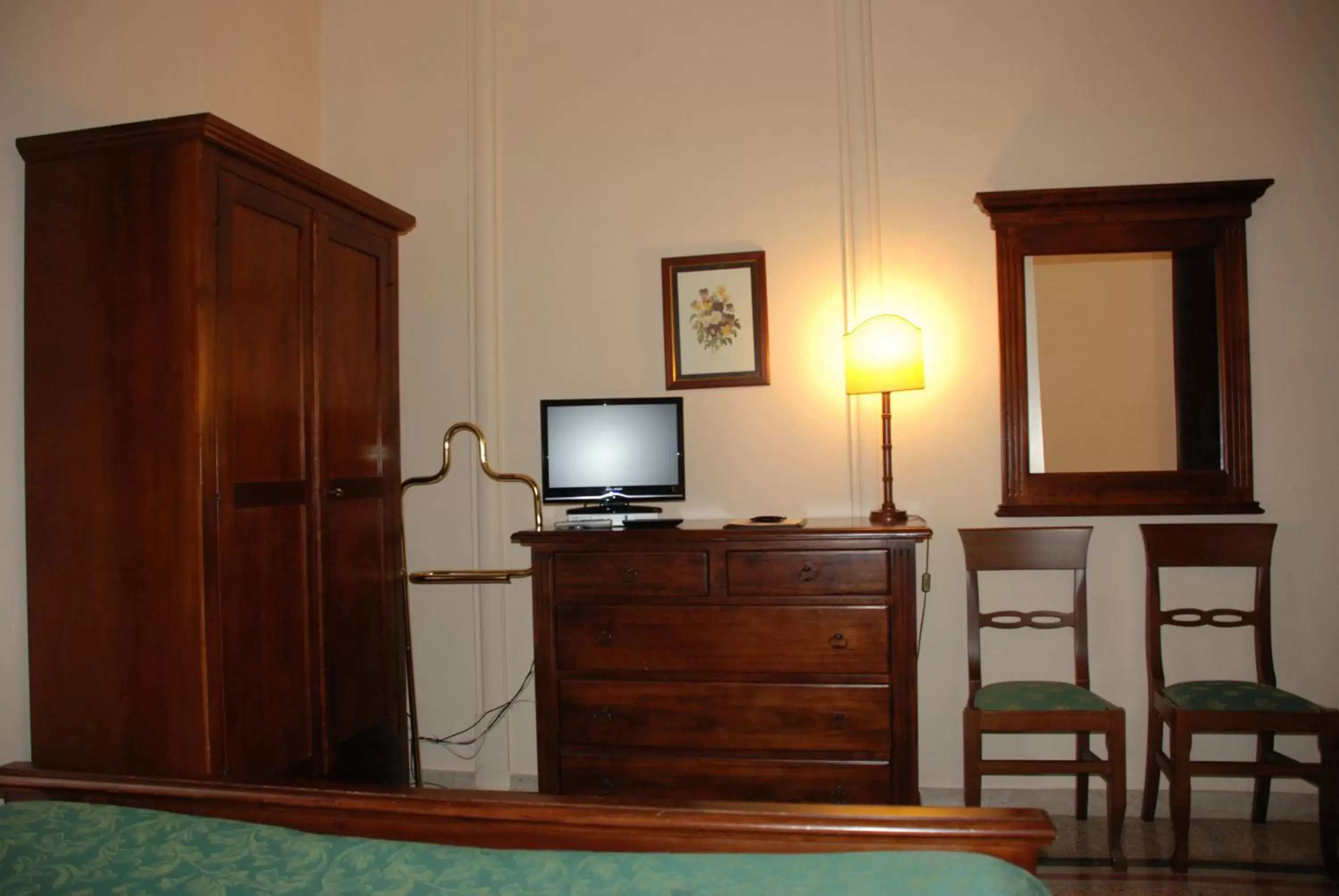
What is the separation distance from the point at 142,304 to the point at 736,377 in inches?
73.6

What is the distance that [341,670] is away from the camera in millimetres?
2629

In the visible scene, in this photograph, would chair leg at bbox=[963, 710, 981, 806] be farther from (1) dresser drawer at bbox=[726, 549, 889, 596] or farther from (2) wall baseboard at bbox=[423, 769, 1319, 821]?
(1) dresser drawer at bbox=[726, 549, 889, 596]

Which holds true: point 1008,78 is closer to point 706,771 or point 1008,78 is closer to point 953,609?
point 953,609

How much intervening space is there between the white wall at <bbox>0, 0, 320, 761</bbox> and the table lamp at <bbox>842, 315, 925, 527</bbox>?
2235 millimetres

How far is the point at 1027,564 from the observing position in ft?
9.50

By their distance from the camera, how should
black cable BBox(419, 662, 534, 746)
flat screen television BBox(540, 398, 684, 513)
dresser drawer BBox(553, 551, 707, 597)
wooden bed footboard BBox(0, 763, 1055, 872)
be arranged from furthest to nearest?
black cable BBox(419, 662, 534, 746) → flat screen television BBox(540, 398, 684, 513) → dresser drawer BBox(553, 551, 707, 597) → wooden bed footboard BBox(0, 763, 1055, 872)

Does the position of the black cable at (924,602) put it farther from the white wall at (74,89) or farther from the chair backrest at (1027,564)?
the white wall at (74,89)

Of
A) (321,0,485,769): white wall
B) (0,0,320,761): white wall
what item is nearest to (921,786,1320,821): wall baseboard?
(321,0,485,769): white wall

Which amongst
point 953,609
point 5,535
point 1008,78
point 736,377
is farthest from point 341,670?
point 1008,78

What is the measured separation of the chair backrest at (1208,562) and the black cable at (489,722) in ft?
7.08

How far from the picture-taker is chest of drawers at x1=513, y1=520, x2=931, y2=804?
8.50ft

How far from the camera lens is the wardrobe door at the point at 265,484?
2145mm

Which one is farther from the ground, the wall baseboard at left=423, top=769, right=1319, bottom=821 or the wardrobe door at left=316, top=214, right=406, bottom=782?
the wardrobe door at left=316, top=214, right=406, bottom=782

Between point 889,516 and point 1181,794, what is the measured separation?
3.70 feet
